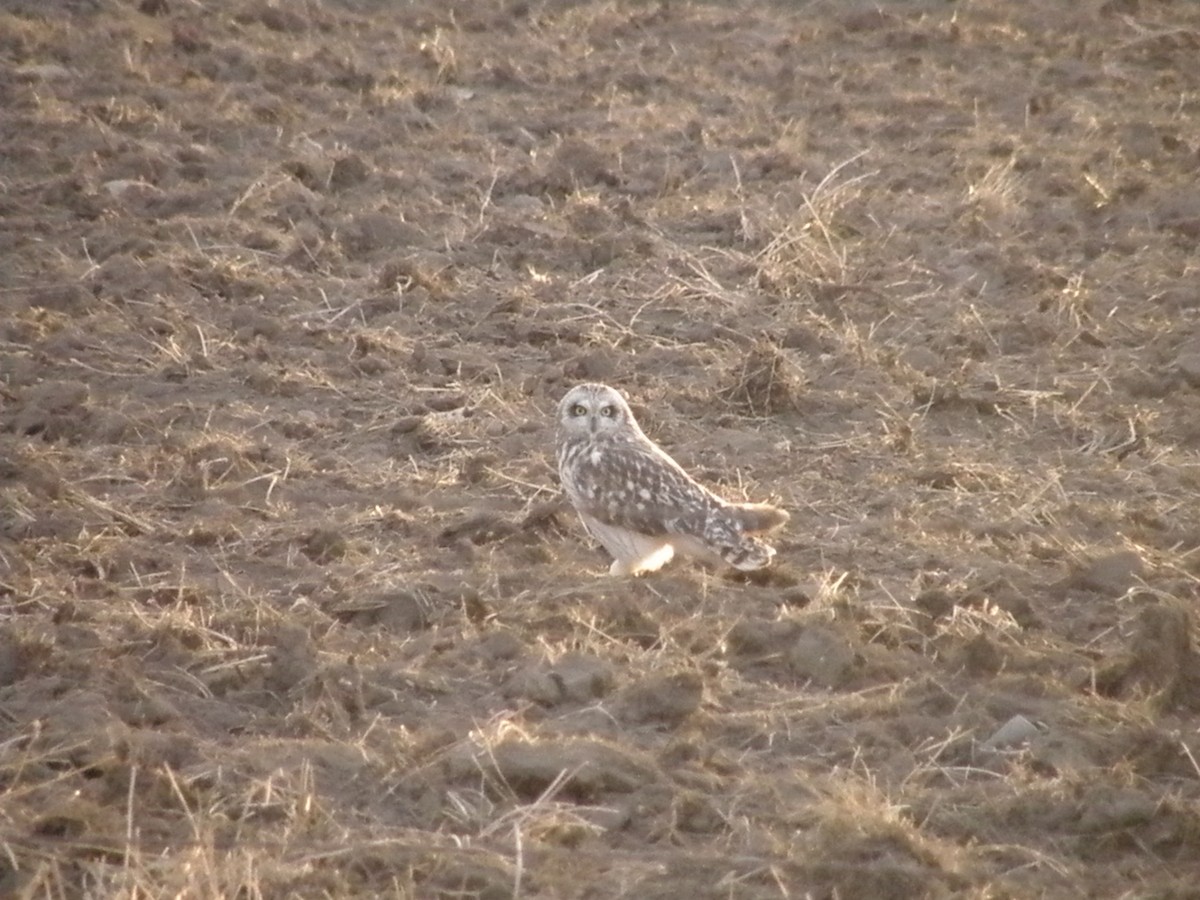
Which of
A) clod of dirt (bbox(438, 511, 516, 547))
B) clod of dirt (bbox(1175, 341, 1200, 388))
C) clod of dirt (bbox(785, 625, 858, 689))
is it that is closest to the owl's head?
clod of dirt (bbox(438, 511, 516, 547))

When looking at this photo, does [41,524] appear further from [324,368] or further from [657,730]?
[657,730]

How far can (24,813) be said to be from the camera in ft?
17.1

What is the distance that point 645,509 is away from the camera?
7.21 meters

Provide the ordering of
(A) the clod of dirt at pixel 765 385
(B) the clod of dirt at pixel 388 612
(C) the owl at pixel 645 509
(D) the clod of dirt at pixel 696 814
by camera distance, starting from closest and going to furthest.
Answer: (D) the clod of dirt at pixel 696 814
(B) the clod of dirt at pixel 388 612
(C) the owl at pixel 645 509
(A) the clod of dirt at pixel 765 385

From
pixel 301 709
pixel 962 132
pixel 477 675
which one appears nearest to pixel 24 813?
pixel 301 709

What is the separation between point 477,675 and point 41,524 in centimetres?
214

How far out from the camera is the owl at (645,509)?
7.08 meters

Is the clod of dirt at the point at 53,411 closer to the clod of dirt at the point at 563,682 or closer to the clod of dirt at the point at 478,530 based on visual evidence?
the clod of dirt at the point at 478,530

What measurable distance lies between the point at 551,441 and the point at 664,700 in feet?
8.68

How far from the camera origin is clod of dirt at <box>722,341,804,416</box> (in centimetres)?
869

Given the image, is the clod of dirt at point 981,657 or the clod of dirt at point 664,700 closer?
the clod of dirt at point 664,700

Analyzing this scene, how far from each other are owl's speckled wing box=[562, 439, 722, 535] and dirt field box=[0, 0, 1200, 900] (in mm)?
221

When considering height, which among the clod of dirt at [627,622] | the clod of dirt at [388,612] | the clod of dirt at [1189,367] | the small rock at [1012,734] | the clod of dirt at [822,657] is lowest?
the clod of dirt at [1189,367]

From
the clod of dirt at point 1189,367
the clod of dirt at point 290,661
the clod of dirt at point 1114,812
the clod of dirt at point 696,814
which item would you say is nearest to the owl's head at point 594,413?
the clod of dirt at point 290,661
